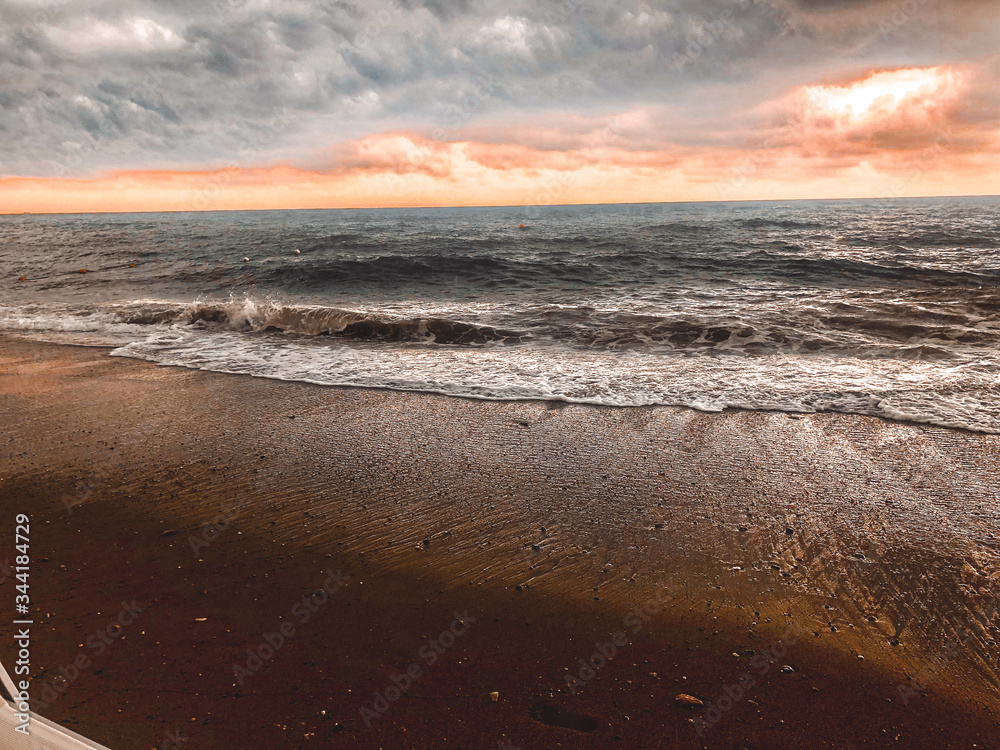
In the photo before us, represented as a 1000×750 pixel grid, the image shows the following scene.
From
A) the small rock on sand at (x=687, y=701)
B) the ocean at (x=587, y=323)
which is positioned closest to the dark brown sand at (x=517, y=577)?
the small rock on sand at (x=687, y=701)

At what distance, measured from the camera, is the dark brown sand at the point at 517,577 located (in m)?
2.69

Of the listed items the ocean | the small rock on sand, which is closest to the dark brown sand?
the small rock on sand

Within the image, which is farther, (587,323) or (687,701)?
(587,323)

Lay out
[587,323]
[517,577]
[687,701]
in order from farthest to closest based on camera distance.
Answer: [587,323], [517,577], [687,701]

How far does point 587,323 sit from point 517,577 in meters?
9.48

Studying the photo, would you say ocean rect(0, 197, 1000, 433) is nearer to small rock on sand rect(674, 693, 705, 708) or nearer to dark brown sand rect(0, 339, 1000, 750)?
dark brown sand rect(0, 339, 1000, 750)

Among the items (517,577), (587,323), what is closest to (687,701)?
(517,577)

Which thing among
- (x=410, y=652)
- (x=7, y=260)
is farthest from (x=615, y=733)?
(x=7, y=260)

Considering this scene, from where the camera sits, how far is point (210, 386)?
816cm

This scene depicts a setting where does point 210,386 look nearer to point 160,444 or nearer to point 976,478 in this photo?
point 160,444

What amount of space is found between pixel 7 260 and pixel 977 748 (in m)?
39.4

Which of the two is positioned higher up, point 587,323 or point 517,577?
point 587,323

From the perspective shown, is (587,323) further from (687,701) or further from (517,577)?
(687,701)

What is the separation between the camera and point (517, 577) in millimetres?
3730
